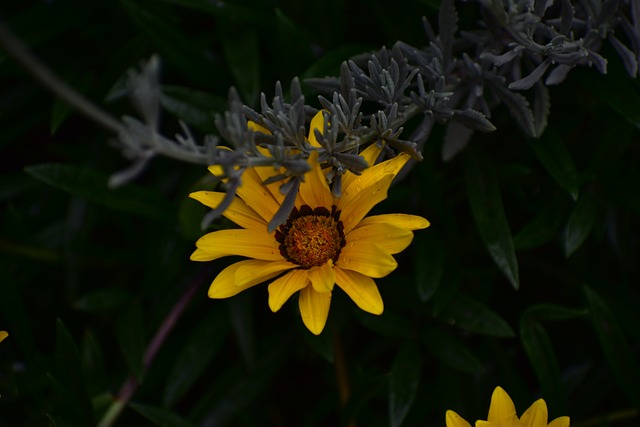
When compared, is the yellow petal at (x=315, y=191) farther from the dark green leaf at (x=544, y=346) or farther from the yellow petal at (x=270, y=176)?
the dark green leaf at (x=544, y=346)

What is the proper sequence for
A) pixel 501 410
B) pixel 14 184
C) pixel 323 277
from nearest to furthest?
pixel 323 277
pixel 501 410
pixel 14 184

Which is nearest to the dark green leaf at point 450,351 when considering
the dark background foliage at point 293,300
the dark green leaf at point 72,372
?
the dark background foliage at point 293,300

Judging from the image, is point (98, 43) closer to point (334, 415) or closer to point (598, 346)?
point (334, 415)

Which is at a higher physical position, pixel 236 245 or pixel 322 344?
pixel 236 245

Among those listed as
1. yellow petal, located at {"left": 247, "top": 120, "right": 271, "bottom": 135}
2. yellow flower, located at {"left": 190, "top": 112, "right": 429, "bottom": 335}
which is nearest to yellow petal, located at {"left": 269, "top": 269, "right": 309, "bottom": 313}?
yellow flower, located at {"left": 190, "top": 112, "right": 429, "bottom": 335}

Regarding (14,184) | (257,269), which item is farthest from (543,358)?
(14,184)

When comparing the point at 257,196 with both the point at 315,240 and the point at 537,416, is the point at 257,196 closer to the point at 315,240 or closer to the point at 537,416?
the point at 315,240

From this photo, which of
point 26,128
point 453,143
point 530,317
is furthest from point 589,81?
point 26,128
